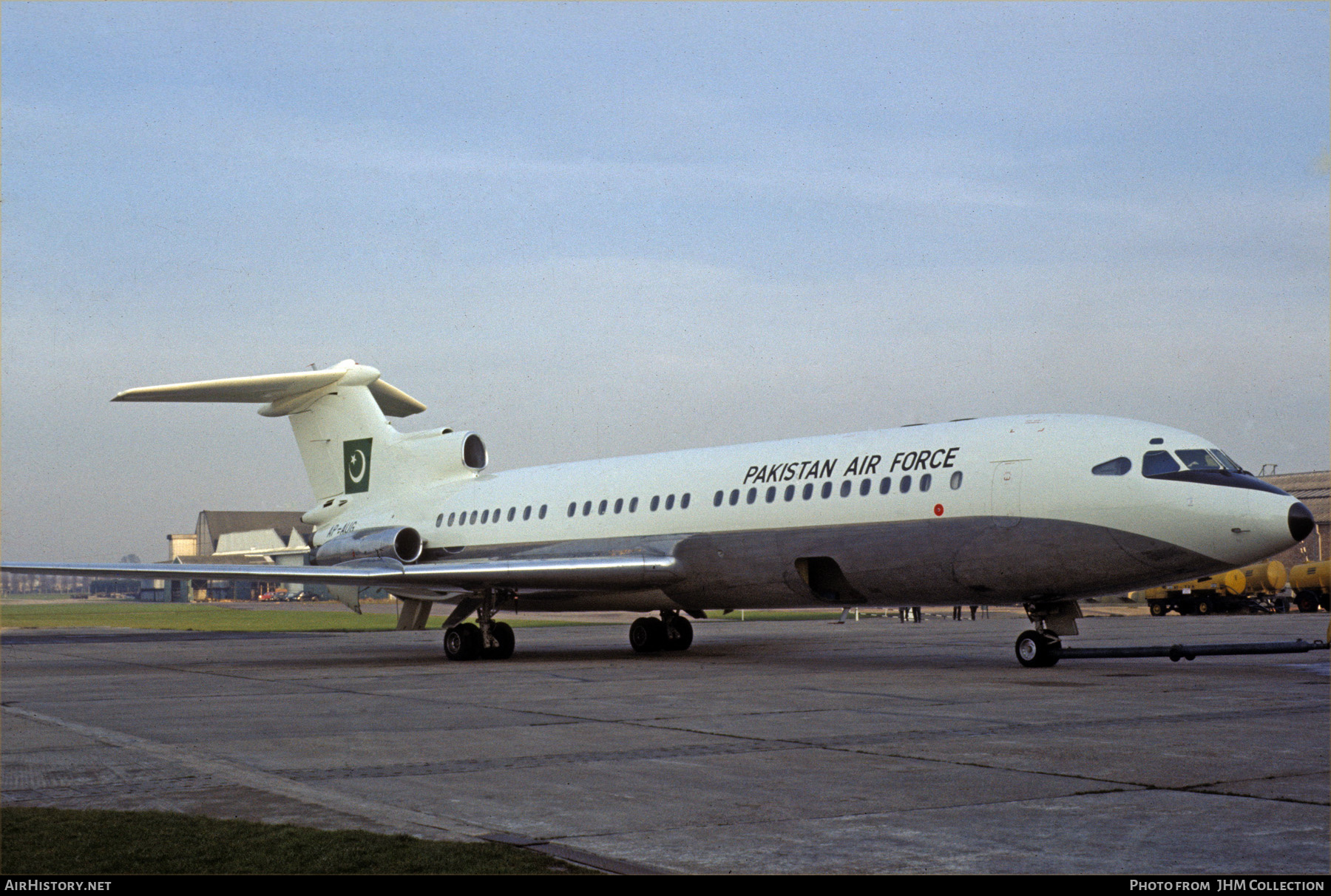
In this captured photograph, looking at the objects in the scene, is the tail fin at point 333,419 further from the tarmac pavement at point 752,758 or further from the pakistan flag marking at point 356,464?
the tarmac pavement at point 752,758

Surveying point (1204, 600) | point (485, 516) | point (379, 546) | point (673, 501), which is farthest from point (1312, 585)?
point (379, 546)

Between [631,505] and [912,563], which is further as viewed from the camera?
[631,505]

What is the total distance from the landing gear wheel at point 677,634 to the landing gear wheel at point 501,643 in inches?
118

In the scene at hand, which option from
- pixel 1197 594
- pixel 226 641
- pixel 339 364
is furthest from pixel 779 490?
pixel 1197 594

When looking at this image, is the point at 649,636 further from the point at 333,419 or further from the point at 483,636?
the point at 333,419

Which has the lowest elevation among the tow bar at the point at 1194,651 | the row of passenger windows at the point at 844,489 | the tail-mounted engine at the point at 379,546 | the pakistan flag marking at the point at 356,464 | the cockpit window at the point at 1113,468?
the tow bar at the point at 1194,651

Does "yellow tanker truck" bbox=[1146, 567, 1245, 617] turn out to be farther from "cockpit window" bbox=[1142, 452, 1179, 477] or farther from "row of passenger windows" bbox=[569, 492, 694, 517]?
"cockpit window" bbox=[1142, 452, 1179, 477]

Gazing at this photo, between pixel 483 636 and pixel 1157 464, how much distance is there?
12.1m

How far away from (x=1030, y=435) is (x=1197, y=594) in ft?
138

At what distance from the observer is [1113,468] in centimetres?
1584

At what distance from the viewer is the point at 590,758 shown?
9195 mm

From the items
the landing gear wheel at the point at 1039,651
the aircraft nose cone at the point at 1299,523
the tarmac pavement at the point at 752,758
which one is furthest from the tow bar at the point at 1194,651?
the aircraft nose cone at the point at 1299,523

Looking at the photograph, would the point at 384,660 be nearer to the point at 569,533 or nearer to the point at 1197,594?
the point at 569,533

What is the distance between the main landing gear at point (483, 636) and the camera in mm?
22297
